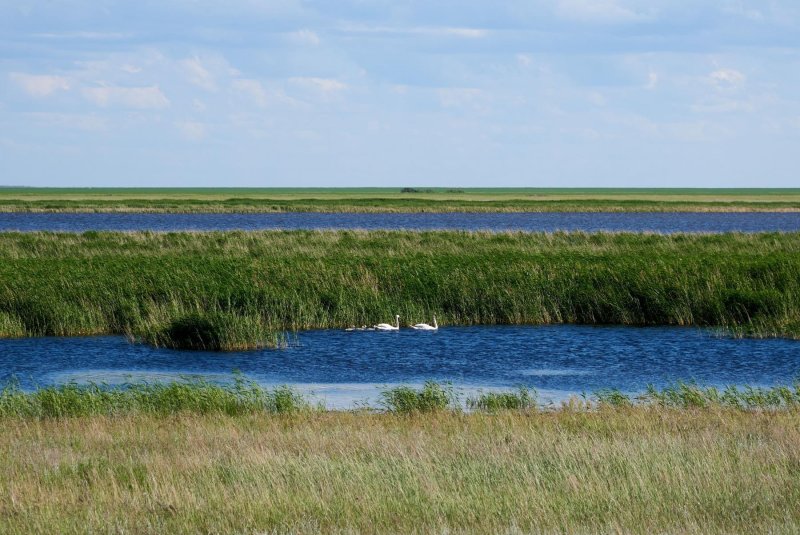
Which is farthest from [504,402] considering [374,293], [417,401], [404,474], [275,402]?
[374,293]

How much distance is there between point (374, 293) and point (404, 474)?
20.9 m

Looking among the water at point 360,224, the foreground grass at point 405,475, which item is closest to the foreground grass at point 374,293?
the foreground grass at point 405,475

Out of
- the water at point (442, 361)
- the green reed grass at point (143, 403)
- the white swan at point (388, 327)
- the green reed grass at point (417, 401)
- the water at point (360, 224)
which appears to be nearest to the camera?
the green reed grass at point (143, 403)

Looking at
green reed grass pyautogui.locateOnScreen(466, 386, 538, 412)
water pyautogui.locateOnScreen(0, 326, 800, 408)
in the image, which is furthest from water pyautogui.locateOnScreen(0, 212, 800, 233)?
green reed grass pyautogui.locateOnScreen(466, 386, 538, 412)

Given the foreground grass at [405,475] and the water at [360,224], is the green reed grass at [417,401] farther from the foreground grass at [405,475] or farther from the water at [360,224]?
the water at [360,224]

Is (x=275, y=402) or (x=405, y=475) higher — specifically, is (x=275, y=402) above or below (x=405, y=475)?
below

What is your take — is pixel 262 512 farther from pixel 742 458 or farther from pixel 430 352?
pixel 430 352

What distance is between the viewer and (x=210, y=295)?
31.5 m

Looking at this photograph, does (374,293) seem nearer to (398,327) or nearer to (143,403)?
(398,327)

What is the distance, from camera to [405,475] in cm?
1202

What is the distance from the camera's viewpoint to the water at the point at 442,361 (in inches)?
893

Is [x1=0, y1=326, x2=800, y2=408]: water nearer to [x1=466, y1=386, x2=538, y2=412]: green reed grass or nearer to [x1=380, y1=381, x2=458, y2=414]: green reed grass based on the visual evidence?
[x1=380, y1=381, x2=458, y2=414]: green reed grass

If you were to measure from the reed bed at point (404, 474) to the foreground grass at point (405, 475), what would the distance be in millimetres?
26

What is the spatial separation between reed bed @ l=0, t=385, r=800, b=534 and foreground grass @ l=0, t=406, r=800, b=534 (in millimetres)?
26
